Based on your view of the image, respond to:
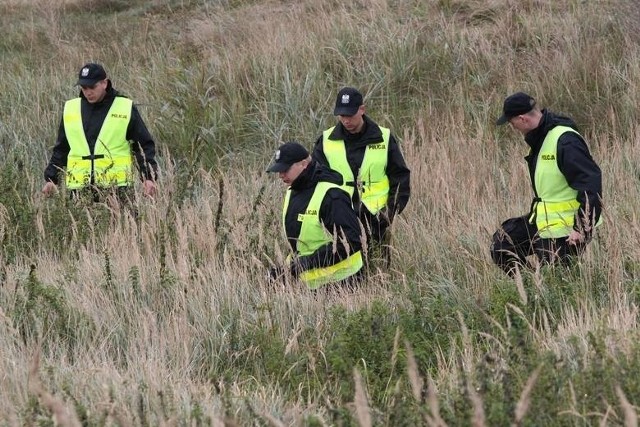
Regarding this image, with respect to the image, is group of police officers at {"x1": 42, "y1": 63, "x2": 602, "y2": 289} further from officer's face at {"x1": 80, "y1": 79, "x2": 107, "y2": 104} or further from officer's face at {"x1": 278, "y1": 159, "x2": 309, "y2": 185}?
officer's face at {"x1": 80, "y1": 79, "x2": 107, "y2": 104}

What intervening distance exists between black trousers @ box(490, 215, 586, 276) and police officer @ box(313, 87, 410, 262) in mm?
741

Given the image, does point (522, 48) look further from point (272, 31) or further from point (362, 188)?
point (362, 188)

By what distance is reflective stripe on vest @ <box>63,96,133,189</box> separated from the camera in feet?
24.7

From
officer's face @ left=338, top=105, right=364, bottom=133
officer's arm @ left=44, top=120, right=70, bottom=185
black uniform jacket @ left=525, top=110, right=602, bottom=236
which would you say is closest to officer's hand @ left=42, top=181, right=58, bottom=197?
officer's arm @ left=44, top=120, right=70, bottom=185

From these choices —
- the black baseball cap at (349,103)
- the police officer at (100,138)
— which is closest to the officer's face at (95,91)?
the police officer at (100,138)

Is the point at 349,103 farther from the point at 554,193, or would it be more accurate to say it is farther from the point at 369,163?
the point at 554,193

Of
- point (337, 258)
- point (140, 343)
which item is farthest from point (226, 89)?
point (140, 343)

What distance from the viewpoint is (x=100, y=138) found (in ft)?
24.7

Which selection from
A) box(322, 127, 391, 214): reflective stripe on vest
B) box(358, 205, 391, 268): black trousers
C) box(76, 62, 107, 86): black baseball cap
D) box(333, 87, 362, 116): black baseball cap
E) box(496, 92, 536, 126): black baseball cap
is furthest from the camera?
box(76, 62, 107, 86): black baseball cap

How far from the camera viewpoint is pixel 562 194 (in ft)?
19.3

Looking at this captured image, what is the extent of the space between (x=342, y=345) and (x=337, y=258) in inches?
60.6

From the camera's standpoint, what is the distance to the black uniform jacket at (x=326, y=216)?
5648 mm

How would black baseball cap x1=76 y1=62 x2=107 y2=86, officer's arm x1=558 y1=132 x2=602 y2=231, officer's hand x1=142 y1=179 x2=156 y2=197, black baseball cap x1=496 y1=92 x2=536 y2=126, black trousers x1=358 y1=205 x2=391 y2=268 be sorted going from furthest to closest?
black baseball cap x1=76 y1=62 x2=107 y2=86, officer's hand x1=142 y1=179 x2=156 y2=197, black trousers x1=358 y1=205 x2=391 y2=268, black baseball cap x1=496 y1=92 x2=536 y2=126, officer's arm x1=558 y1=132 x2=602 y2=231

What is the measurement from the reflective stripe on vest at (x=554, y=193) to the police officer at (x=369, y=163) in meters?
1.00
